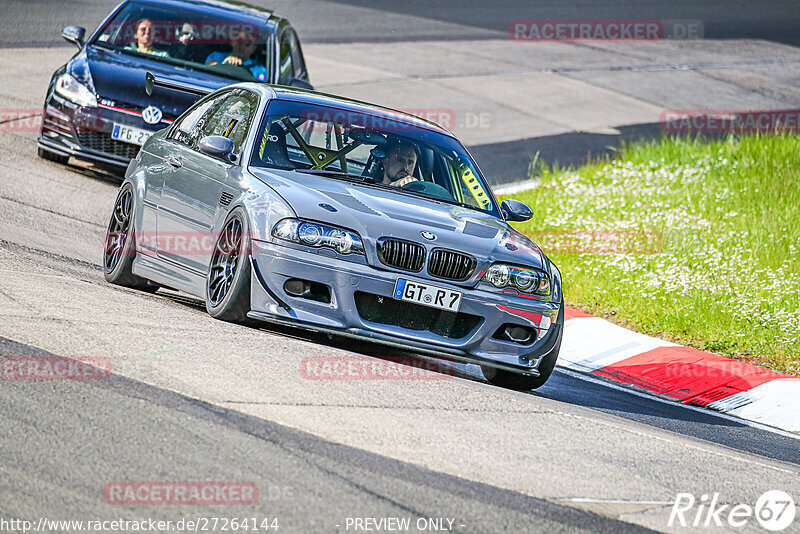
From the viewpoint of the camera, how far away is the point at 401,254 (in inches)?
273

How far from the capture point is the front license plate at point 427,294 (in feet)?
22.5

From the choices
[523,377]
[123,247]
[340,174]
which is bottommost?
[523,377]

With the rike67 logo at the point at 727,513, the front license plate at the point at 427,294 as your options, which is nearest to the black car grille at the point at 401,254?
the front license plate at the point at 427,294

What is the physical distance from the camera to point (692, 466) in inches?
235

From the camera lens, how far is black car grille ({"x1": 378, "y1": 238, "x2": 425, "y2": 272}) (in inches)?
273

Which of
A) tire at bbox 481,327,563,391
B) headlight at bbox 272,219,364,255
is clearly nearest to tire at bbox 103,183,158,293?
headlight at bbox 272,219,364,255

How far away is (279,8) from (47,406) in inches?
867

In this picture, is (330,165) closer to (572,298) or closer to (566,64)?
(572,298)

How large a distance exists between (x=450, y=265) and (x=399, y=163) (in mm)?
1384

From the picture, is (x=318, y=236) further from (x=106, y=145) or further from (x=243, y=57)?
(x=243, y=57)

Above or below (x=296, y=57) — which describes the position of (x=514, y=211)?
below

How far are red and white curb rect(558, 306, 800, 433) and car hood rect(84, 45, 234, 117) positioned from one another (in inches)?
179

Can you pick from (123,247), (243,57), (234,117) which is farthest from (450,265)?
(243,57)

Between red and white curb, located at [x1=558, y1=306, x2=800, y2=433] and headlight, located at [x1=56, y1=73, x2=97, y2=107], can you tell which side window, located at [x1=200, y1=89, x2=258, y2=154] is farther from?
→ headlight, located at [x1=56, y1=73, x2=97, y2=107]
